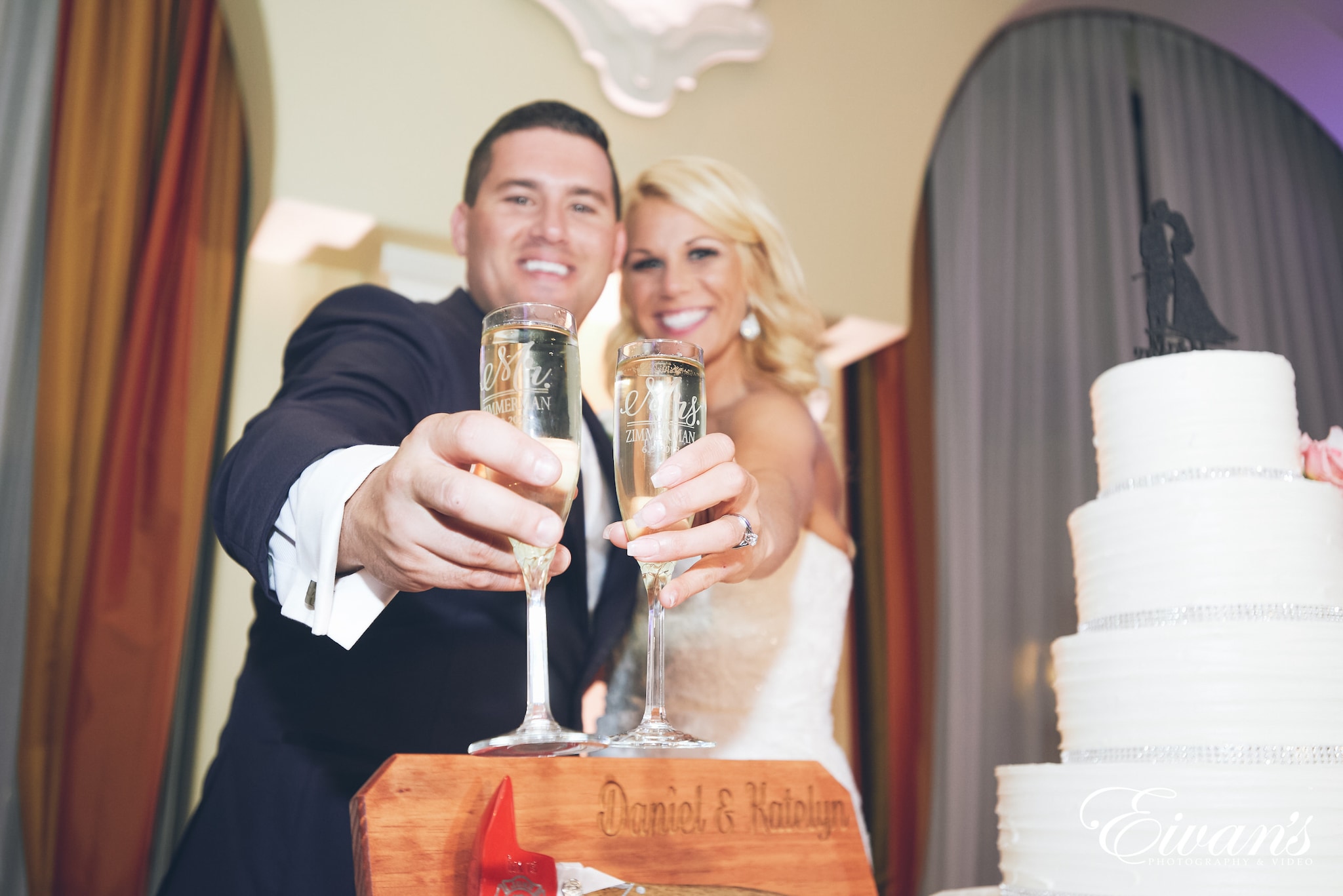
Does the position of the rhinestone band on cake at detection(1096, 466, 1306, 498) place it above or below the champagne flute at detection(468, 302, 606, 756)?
above

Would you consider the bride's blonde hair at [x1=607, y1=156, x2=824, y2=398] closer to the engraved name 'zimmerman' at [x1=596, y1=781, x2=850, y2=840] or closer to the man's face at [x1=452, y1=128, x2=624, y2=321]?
the man's face at [x1=452, y1=128, x2=624, y2=321]

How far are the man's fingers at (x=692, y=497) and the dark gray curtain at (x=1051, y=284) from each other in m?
2.53

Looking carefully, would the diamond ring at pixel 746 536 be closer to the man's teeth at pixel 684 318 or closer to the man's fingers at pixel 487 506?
the man's fingers at pixel 487 506

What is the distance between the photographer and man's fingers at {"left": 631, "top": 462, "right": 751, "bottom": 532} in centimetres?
95

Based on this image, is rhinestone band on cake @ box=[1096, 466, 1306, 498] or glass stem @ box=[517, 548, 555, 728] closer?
glass stem @ box=[517, 548, 555, 728]

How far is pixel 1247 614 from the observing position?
60.1 inches

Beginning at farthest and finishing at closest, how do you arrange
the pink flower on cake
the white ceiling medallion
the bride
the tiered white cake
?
1. the white ceiling medallion
2. the bride
3. the pink flower on cake
4. the tiered white cake

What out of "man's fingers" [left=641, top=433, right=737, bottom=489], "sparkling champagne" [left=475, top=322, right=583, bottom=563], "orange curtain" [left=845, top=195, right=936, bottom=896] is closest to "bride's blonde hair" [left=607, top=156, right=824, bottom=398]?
"orange curtain" [left=845, top=195, right=936, bottom=896]

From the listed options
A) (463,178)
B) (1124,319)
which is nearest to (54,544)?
(463,178)

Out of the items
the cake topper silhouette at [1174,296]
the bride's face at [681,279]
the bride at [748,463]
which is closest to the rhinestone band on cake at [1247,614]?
the cake topper silhouette at [1174,296]

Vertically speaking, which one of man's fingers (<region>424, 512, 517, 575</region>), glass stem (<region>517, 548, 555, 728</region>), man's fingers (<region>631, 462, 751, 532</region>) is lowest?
glass stem (<region>517, 548, 555, 728</region>)

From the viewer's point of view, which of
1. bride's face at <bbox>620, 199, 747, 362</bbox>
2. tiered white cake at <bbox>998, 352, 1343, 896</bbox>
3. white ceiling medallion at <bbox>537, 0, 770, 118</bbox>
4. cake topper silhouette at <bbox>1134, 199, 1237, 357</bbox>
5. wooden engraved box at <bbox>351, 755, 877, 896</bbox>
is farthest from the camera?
white ceiling medallion at <bbox>537, 0, 770, 118</bbox>

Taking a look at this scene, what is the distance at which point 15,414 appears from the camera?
2.17 meters

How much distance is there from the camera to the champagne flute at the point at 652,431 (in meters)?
0.99
